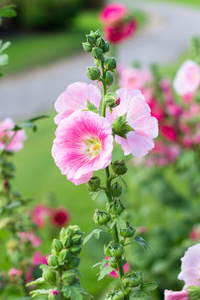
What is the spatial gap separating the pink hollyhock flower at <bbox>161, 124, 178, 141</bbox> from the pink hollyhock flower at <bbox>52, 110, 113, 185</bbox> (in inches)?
60.9

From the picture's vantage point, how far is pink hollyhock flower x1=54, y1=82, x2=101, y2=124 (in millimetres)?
795

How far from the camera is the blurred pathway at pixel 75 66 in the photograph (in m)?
7.58

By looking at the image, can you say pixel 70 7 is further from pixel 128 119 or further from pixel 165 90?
pixel 128 119

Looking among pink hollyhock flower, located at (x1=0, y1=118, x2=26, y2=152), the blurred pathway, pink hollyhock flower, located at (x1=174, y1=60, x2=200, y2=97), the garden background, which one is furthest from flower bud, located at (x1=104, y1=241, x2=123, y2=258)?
the blurred pathway

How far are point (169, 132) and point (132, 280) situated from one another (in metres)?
1.60

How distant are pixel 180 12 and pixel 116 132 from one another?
50.1 feet

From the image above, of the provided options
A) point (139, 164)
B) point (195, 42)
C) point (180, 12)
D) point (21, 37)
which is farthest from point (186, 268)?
point (180, 12)

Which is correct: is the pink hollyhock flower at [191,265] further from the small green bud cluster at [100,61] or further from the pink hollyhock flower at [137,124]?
the small green bud cluster at [100,61]

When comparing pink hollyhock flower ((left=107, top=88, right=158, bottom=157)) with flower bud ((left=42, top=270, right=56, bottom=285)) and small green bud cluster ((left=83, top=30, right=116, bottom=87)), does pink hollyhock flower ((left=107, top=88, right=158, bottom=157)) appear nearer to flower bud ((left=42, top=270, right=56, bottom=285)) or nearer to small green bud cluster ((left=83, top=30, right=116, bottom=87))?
small green bud cluster ((left=83, top=30, right=116, bottom=87))

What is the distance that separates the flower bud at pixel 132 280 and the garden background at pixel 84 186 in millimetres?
750

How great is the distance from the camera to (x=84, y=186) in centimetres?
411

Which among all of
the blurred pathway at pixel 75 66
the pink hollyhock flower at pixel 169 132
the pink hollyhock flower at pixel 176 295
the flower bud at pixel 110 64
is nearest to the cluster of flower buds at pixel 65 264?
the pink hollyhock flower at pixel 176 295

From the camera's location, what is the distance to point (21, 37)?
12820 millimetres

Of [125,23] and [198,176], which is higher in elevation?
[125,23]
